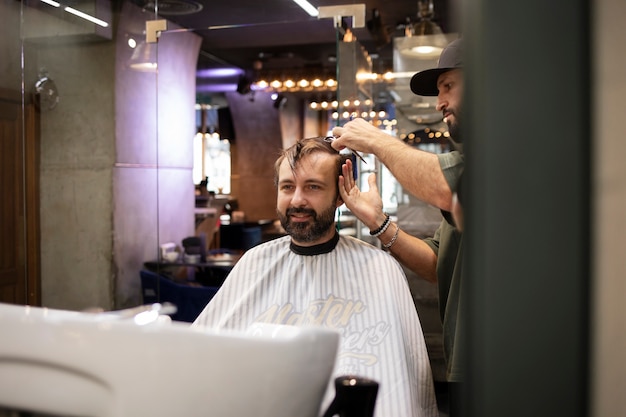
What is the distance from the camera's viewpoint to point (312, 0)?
Answer: 396 centimetres

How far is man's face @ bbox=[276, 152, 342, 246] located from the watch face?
2.75m

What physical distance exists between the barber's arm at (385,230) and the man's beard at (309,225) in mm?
98

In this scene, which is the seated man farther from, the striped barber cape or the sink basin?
the sink basin

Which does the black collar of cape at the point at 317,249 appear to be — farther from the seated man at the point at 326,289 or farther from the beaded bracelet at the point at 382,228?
the beaded bracelet at the point at 382,228

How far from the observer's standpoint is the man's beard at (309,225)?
2045 millimetres

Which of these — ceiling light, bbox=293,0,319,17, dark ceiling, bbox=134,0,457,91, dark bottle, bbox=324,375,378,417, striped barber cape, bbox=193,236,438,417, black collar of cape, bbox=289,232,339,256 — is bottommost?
striped barber cape, bbox=193,236,438,417

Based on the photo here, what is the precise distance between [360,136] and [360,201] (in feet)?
1.20

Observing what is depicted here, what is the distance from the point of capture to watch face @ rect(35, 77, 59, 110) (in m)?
4.09

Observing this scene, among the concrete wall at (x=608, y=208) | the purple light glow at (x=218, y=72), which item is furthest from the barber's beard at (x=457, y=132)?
the purple light glow at (x=218, y=72)

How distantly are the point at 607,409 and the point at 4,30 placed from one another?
4.14 meters

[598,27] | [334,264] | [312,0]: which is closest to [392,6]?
[312,0]

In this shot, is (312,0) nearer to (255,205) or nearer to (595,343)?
(595,343)

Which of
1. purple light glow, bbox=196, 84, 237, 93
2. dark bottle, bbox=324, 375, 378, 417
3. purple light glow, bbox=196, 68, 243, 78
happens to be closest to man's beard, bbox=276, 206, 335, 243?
dark bottle, bbox=324, 375, 378, 417

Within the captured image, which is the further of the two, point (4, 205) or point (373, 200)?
point (4, 205)
